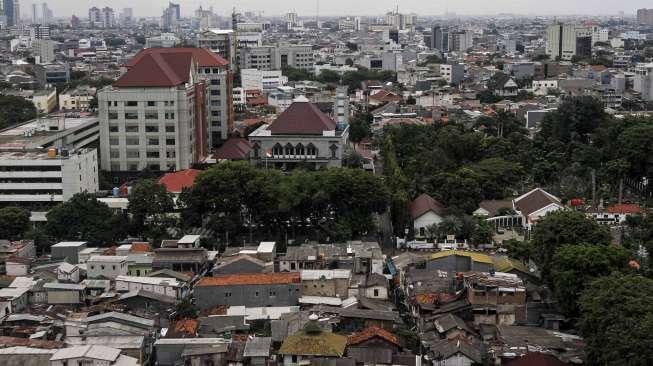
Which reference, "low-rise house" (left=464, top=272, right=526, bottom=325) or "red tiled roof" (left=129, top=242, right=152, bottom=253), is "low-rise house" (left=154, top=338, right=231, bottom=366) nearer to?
"low-rise house" (left=464, top=272, right=526, bottom=325)

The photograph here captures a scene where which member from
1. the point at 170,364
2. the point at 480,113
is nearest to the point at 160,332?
the point at 170,364

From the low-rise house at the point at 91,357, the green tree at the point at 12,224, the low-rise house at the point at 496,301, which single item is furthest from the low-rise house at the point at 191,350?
the green tree at the point at 12,224

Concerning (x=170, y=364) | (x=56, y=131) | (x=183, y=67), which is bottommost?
(x=170, y=364)

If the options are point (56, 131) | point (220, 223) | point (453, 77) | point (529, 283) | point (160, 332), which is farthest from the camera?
point (453, 77)

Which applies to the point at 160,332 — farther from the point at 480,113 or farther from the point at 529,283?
the point at 480,113

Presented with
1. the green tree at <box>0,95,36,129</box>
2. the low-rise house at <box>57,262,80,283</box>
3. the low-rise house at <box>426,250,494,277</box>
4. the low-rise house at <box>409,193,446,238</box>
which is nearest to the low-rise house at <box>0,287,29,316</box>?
the low-rise house at <box>57,262,80,283</box>

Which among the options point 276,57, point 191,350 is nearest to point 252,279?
point 191,350
